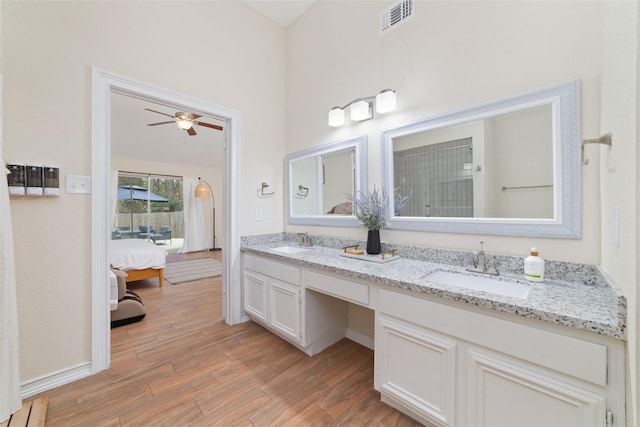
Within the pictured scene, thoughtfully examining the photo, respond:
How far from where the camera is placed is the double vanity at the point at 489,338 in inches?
33.9

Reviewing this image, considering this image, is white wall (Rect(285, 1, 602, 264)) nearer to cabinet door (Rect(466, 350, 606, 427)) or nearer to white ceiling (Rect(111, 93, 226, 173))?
cabinet door (Rect(466, 350, 606, 427))

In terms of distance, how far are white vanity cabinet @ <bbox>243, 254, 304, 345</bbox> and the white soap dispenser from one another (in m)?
1.40

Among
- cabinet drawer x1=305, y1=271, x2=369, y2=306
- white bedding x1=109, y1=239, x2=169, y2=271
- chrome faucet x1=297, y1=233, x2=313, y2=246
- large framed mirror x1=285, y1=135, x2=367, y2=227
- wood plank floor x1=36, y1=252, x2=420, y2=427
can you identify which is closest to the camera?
wood plank floor x1=36, y1=252, x2=420, y2=427

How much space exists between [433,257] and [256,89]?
2418 millimetres

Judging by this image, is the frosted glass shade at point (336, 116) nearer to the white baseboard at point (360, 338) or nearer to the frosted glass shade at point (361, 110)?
the frosted glass shade at point (361, 110)

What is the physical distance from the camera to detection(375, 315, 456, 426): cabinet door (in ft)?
3.90

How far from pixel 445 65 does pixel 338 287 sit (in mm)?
1656

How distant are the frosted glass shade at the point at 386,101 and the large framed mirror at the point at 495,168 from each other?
0.54 ft

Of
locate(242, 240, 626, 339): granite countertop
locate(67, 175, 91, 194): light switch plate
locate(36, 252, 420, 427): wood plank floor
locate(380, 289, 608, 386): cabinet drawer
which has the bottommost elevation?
locate(36, 252, 420, 427): wood plank floor

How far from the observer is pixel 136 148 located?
5.74 meters

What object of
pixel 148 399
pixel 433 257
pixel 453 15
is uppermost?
pixel 453 15

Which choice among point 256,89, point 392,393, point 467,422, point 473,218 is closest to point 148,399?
point 392,393

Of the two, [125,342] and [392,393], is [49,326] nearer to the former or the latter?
[125,342]

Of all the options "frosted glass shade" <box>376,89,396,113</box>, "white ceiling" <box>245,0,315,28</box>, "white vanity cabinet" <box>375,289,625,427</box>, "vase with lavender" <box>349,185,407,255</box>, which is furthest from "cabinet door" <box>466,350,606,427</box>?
"white ceiling" <box>245,0,315,28</box>
